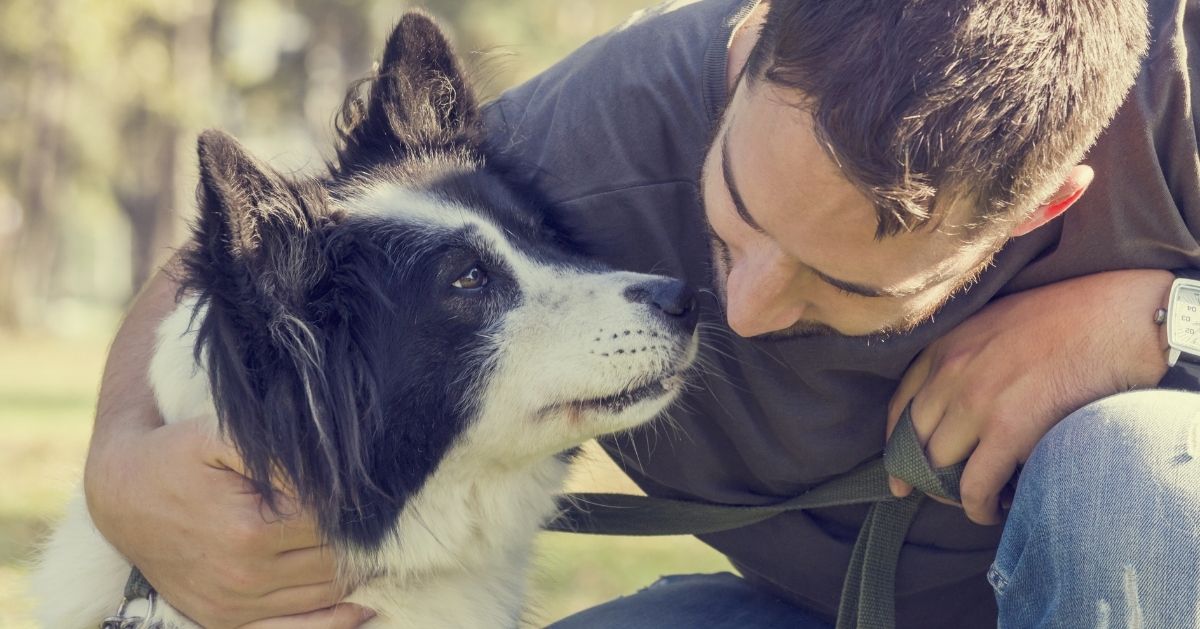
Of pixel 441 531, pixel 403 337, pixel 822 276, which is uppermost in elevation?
pixel 822 276

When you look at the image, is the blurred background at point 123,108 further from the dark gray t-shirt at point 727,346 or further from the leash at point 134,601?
the leash at point 134,601

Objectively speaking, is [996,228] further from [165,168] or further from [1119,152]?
[165,168]

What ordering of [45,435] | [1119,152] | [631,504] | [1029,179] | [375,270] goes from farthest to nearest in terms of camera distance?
[45,435]
[631,504]
[375,270]
[1119,152]
[1029,179]

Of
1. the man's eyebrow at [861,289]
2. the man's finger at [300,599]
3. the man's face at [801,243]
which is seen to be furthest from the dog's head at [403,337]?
the man's eyebrow at [861,289]

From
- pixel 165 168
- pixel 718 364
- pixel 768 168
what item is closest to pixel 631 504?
pixel 718 364

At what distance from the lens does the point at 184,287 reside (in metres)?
2.07

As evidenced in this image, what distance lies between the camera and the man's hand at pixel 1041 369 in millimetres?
2053

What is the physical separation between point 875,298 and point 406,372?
903 millimetres

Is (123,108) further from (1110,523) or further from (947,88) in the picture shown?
(1110,523)

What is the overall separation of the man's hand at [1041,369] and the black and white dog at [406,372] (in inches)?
21.2

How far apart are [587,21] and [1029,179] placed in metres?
18.7

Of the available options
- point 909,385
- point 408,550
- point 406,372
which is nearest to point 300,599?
point 408,550

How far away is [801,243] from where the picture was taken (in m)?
1.90

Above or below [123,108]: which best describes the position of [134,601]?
above
